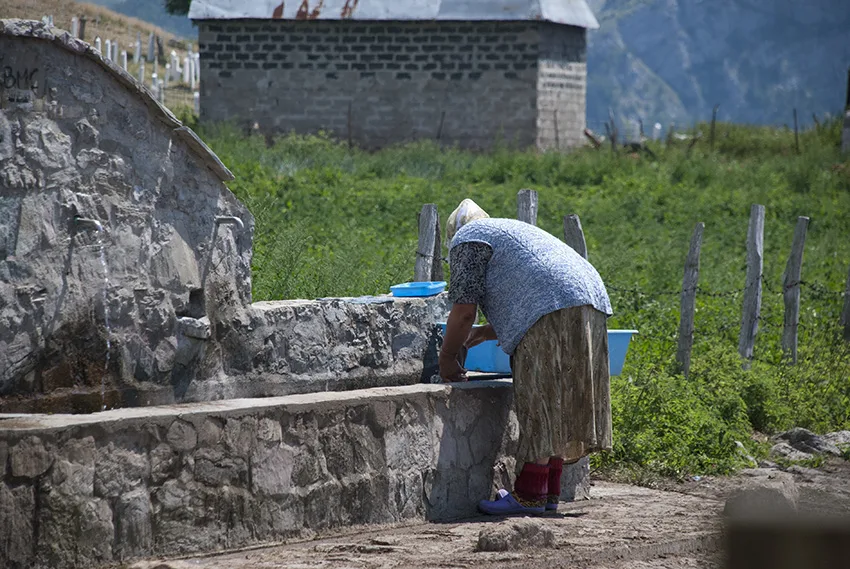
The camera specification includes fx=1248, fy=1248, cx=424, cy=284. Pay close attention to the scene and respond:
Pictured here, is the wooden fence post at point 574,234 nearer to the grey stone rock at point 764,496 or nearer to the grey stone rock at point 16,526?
the grey stone rock at point 764,496

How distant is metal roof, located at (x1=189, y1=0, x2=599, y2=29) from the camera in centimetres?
2186

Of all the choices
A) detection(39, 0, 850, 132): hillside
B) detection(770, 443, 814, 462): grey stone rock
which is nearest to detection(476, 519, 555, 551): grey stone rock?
detection(770, 443, 814, 462): grey stone rock

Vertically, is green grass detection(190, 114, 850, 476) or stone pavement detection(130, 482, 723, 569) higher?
green grass detection(190, 114, 850, 476)

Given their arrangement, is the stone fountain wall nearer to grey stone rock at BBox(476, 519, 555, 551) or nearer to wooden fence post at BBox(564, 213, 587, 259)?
grey stone rock at BBox(476, 519, 555, 551)

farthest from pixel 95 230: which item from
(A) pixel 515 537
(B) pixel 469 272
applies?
(A) pixel 515 537

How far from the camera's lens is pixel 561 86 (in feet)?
77.0

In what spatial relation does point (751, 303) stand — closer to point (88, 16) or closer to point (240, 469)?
point (240, 469)

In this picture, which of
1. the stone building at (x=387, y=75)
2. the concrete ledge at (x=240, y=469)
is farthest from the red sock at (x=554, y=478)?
the stone building at (x=387, y=75)

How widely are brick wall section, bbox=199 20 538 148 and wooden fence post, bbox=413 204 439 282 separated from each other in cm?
1474

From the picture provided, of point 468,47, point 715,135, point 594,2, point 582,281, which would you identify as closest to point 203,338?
point 582,281

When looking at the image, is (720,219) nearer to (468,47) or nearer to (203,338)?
(468,47)

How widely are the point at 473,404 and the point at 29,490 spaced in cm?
232

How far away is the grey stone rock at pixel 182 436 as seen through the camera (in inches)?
195

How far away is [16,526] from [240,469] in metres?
0.99
